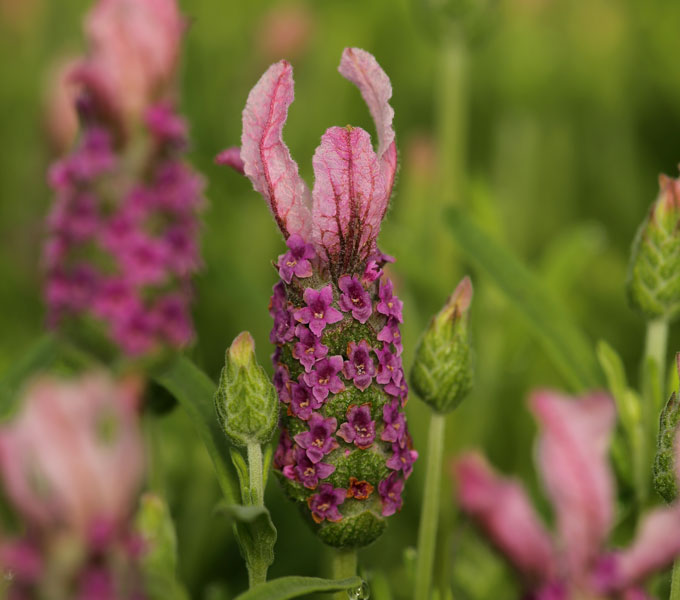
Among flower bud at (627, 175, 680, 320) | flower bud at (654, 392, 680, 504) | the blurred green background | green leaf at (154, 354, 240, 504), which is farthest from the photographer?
the blurred green background

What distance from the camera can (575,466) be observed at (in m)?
0.72

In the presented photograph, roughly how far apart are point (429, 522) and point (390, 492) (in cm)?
9

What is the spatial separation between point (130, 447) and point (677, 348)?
6.46 ft

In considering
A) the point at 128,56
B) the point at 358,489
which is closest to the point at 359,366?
the point at 358,489

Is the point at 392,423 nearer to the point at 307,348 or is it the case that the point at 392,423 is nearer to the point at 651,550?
the point at 307,348

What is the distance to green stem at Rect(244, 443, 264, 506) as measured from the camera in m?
1.09

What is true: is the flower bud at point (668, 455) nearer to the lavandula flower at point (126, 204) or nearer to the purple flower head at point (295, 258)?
the purple flower head at point (295, 258)

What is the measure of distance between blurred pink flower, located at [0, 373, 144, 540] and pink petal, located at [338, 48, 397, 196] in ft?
1.62

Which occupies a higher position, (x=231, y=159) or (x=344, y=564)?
(x=231, y=159)

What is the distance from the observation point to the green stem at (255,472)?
109 centimetres

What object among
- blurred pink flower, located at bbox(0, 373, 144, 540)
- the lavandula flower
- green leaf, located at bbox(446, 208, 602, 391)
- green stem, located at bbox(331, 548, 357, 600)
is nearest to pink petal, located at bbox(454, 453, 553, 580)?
blurred pink flower, located at bbox(0, 373, 144, 540)

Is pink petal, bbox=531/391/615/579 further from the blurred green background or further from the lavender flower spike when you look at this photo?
the blurred green background

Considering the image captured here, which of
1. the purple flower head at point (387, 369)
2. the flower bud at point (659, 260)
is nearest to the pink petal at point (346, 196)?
the purple flower head at point (387, 369)

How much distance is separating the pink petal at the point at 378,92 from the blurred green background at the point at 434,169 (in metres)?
0.44
